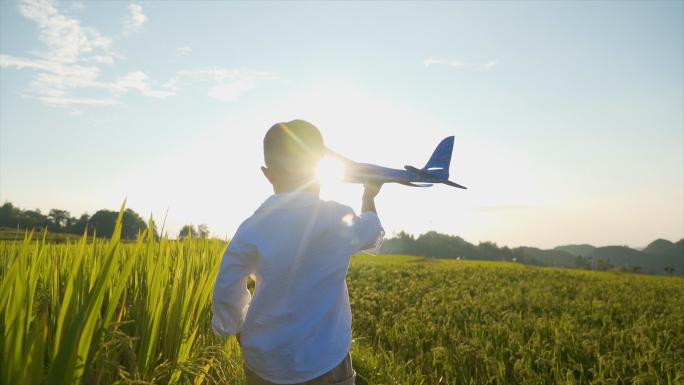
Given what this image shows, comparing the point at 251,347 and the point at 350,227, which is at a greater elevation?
the point at 350,227

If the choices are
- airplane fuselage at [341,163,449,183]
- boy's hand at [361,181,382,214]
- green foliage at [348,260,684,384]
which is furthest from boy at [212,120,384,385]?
green foliage at [348,260,684,384]

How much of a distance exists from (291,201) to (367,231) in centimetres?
43

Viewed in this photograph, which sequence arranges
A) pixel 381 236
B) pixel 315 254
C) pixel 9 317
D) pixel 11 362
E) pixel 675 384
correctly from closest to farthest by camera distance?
A: pixel 11 362 < pixel 9 317 < pixel 315 254 < pixel 381 236 < pixel 675 384

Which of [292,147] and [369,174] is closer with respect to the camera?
[292,147]

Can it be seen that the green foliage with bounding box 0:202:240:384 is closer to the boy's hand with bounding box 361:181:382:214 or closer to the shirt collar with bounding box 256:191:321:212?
the shirt collar with bounding box 256:191:321:212

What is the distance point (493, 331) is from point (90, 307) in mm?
6013

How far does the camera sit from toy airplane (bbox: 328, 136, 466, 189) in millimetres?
2406

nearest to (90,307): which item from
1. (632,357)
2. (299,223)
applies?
(299,223)

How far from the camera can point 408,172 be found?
3.34m

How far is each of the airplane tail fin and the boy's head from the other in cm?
275

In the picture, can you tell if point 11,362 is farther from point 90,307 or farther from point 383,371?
point 383,371

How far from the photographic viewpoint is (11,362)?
3.93ft

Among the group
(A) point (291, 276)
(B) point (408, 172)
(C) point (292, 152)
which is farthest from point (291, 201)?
(B) point (408, 172)

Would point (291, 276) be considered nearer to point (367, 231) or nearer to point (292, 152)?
point (367, 231)
